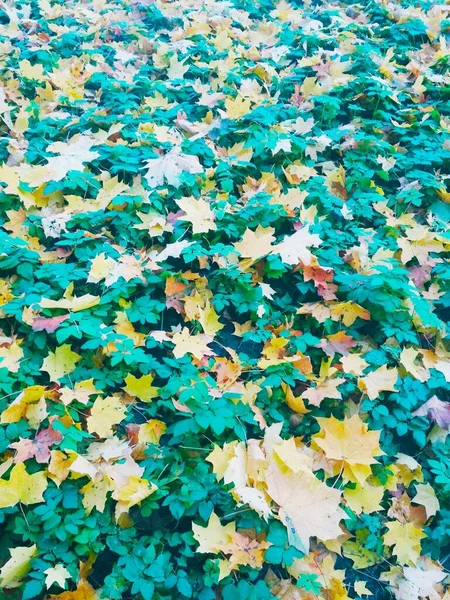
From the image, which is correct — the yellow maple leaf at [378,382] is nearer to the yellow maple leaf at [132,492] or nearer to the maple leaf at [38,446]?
the yellow maple leaf at [132,492]

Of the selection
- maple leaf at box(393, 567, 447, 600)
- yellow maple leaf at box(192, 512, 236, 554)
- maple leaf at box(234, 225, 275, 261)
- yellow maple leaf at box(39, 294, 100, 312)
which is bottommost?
maple leaf at box(393, 567, 447, 600)

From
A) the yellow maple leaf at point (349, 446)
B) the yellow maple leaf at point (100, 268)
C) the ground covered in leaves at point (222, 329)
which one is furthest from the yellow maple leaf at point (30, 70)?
the yellow maple leaf at point (349, 446)

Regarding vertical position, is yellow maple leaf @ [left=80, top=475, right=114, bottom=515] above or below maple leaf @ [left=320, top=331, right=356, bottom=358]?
below

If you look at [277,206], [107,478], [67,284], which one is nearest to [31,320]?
[67,284]

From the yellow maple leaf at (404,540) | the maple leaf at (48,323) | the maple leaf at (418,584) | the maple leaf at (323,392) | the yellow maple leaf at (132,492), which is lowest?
the maple leaf at (418,584)

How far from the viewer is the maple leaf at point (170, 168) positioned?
320 cm

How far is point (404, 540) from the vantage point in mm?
2086

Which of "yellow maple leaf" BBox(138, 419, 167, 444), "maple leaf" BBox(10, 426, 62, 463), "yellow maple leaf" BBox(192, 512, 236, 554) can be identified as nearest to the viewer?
"yellow maple leaf" BBox(192, 512, 236, 554)

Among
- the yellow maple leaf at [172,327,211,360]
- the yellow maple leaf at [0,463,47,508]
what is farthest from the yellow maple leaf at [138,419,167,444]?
the yellow maple leaf at [0,463,47,508]

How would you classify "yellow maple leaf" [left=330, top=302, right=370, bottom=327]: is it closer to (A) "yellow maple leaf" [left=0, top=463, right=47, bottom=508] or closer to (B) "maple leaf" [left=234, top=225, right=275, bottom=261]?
(B) "maple leaf" [left=234, top=225, right=275, bottom=261]

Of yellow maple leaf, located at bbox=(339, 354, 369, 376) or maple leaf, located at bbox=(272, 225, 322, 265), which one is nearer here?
yellow maple leaf, located at bbox=(339, 354, 369, 376)

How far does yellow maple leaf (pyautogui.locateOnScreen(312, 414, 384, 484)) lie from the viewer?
2143mm

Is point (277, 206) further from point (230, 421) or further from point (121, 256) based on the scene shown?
point (230, 421)

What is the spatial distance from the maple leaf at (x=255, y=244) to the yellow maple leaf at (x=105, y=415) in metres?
1.11
